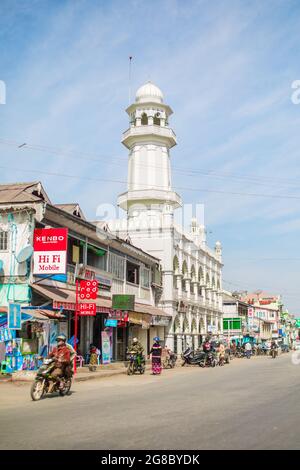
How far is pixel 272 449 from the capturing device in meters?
6.55

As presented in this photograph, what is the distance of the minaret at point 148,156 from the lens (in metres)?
41.6

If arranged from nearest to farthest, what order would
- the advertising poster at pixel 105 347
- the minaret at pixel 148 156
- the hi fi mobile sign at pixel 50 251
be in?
the hi fi mobile sign at pixel 50 251 → the advertising poster at pixel 105 347 → the minaret at pixel 148 156

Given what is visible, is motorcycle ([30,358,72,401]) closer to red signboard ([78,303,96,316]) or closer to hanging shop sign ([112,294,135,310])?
red signboard ([78,303,96,316])

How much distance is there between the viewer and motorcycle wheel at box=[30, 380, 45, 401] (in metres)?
12.8

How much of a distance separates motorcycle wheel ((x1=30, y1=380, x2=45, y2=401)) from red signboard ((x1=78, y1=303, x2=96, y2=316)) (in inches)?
329

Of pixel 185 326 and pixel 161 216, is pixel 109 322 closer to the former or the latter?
pixel 161 216

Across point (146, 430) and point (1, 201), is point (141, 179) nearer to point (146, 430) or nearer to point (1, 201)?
point (1, 201)

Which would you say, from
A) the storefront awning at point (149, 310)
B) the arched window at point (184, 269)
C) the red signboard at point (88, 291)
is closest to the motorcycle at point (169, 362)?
the storefront awning at point (149, 310)

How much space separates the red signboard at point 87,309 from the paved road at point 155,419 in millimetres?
6399

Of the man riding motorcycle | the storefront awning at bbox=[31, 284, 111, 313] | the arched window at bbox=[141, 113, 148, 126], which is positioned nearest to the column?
the arched window at bbox=[141, 113, 148, 126]

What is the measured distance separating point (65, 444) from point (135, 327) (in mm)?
26355

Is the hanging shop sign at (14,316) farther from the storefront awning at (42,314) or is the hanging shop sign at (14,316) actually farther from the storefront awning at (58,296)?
the storefront awning at (58,296)

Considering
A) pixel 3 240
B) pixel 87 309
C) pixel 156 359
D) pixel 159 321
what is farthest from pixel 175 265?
pixel 3 240

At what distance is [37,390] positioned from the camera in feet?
42.4
